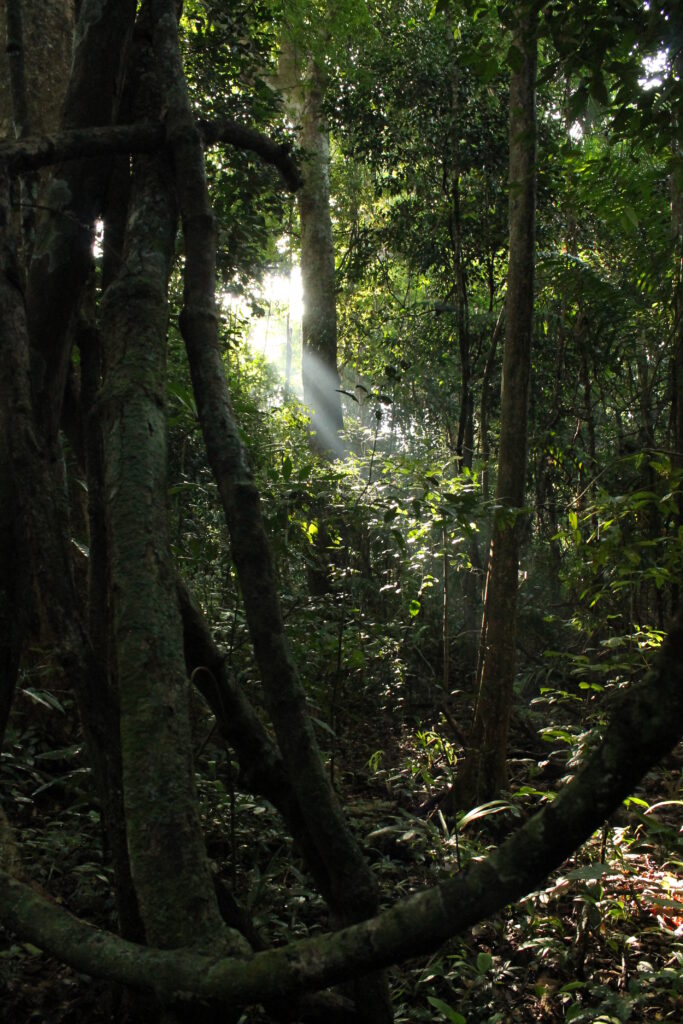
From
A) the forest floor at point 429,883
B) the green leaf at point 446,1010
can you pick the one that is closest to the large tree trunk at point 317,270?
the forest floor at point 429,883

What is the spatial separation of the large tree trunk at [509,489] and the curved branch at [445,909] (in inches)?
136

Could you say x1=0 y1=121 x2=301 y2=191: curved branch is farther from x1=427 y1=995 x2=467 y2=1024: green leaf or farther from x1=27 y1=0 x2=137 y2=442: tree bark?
x1=427 y1=995 x2=467 y2=1024: green leaf

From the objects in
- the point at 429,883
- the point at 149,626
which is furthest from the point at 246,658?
the point at 149,626

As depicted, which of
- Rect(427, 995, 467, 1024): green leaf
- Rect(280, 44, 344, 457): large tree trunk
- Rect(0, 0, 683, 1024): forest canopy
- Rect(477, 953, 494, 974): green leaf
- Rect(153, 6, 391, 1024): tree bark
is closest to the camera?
Rect(0, 0, 683, 1024): forest canopy

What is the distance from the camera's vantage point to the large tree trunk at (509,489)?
484 centimetres

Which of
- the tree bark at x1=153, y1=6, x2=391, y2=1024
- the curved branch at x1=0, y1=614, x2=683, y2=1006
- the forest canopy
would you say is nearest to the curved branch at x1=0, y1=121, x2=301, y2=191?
the forest canopy

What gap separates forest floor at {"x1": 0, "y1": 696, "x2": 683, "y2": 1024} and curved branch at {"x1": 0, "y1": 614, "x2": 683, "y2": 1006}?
1.01 metres

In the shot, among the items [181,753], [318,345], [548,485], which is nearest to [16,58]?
[181,753]

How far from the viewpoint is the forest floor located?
9.02ft

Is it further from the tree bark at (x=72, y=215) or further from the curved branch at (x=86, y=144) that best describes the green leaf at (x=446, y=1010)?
the curved branch at (x=86, y=144)

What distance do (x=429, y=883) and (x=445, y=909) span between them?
2685mm

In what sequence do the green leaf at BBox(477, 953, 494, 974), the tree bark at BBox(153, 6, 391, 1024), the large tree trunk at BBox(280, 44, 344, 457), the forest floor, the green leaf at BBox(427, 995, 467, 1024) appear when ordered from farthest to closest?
the large tree trunk at BBox(280, 44, 344, 457), the green leaf at BBox(477, 953, 494, 974), the forest floor, the green leaf at BBox(427, 995, 467, 1024), the tree bark at BBox(153, 6, 391, 1024)

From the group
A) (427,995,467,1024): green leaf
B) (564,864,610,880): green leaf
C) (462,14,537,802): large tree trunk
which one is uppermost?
(462,14,537,802): large tree trunk

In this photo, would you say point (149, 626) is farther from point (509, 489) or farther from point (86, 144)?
point (509, 489)
